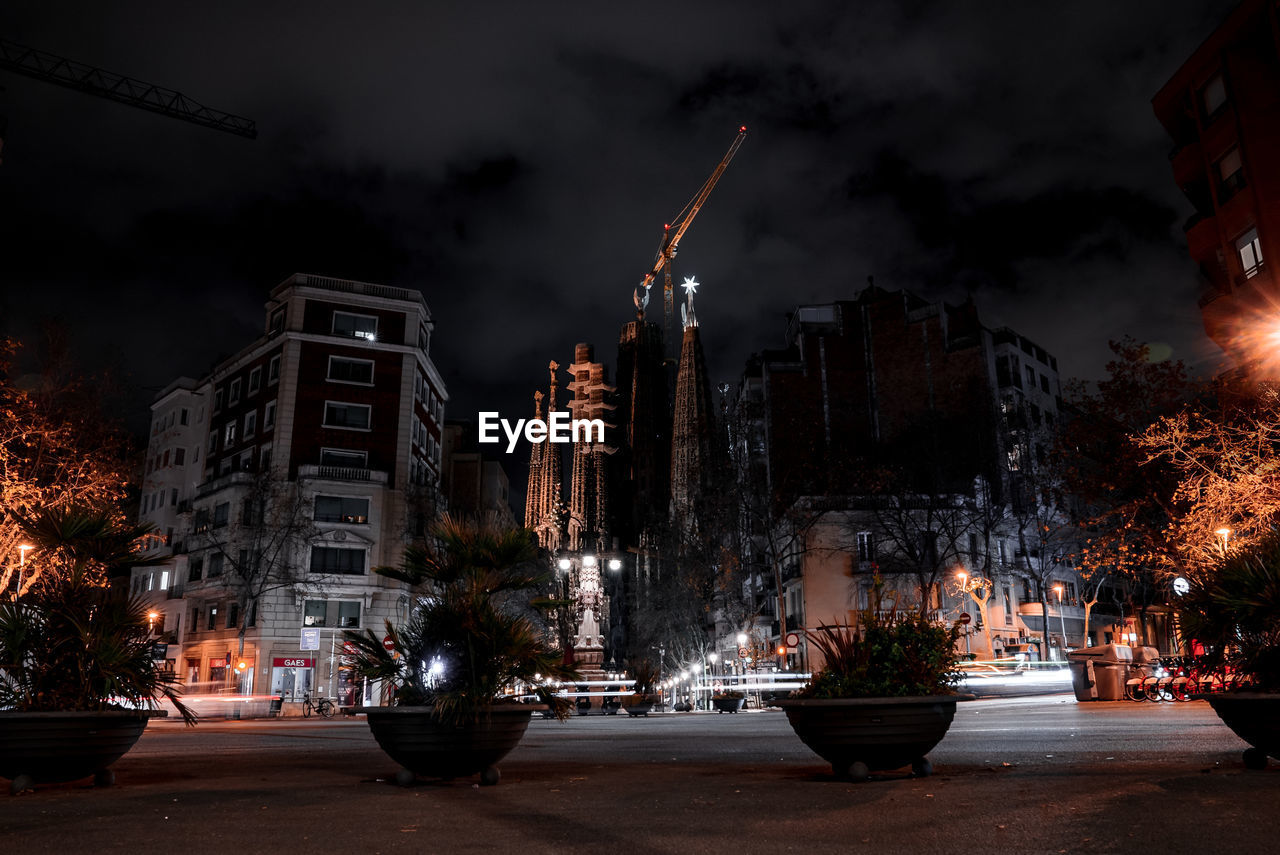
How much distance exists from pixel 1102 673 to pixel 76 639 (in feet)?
77.8

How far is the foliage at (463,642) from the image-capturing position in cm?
820

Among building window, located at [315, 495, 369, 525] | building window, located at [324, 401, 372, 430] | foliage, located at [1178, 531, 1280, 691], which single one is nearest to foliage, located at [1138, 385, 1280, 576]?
foliage, located at [1178, 531, 1280, 691]

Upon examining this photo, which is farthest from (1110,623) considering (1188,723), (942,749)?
(942,749)

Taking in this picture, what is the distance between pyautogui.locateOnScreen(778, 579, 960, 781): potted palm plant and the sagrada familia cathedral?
44170 millimetres

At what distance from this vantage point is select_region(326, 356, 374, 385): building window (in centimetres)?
5822

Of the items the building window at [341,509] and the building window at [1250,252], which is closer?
the building window at [1250,252]

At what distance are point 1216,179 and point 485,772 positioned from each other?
38.3 m

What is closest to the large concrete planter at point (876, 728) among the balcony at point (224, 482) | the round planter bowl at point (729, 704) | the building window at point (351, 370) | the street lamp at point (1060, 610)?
the round planter bowl at point (729, 704)

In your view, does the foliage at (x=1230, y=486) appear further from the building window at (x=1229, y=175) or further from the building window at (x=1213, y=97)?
the building window at (x=1213, y=97)

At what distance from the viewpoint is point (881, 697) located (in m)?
7.20

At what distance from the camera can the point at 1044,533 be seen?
54.3 m

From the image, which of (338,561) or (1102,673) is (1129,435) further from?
(338,561)

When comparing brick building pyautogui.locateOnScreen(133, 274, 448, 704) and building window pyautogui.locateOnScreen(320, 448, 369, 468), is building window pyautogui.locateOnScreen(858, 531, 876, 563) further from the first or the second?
building window pyautogui.locateOnScreen(320, 448, 369, 468)

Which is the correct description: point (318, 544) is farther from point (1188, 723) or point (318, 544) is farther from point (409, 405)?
point (1188, 723)
